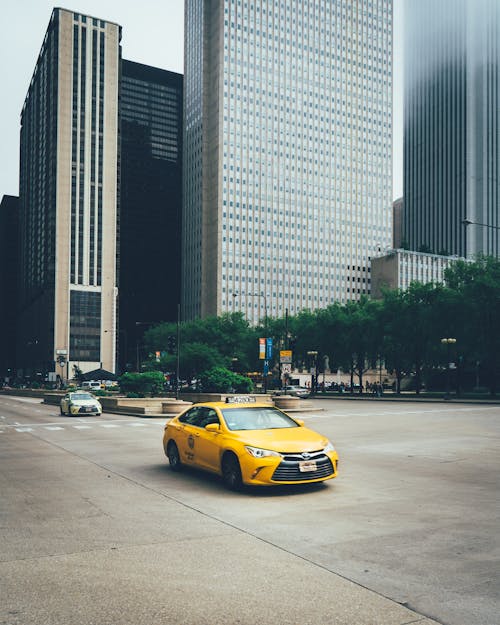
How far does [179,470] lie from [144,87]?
194m

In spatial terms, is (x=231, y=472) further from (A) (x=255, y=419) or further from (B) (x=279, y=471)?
(A) (x=255, y=419)

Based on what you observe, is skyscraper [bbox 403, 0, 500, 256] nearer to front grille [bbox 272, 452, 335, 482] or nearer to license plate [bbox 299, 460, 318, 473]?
front grille [bbox 272, 452, 335, 482]

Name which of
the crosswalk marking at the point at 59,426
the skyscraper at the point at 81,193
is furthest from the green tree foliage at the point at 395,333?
the skyscraper at the point at 81,193

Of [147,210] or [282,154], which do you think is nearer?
[282,154]

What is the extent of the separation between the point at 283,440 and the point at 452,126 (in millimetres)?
180456

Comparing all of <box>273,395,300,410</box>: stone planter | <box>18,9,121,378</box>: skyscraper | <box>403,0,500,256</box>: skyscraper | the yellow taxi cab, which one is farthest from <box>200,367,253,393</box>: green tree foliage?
<box>403,0,500,256</box>: skyscraper

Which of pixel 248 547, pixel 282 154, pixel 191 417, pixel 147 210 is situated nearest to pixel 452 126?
pixel 282 154

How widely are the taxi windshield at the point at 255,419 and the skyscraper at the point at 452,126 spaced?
155 meters

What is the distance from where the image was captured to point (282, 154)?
16162 cm

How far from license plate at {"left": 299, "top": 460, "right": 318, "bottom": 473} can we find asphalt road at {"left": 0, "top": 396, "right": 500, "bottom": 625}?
0.41 meters

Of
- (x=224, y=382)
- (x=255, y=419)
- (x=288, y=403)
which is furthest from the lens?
(x=224, y=382)

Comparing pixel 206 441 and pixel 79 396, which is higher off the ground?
pixel 206 441

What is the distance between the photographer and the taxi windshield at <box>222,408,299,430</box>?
37.4 feet

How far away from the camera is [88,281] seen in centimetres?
14362
